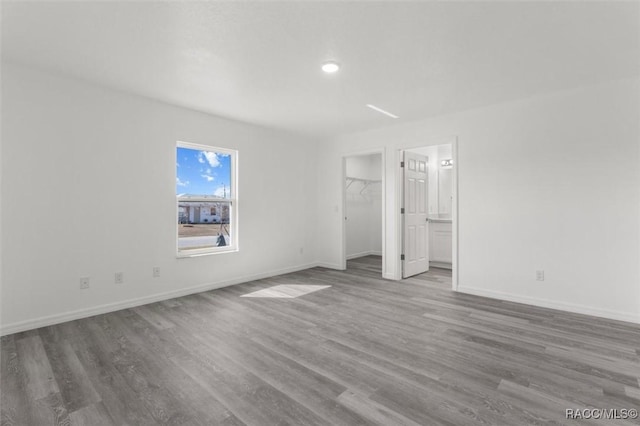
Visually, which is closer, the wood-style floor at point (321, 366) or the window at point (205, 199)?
the wood-style floor at point (321, 366)

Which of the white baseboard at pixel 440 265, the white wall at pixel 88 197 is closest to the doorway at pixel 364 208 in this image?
the white baseboard at pixel 440 265

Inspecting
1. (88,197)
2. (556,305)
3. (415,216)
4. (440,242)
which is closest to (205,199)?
(88,197)

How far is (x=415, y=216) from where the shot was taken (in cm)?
542

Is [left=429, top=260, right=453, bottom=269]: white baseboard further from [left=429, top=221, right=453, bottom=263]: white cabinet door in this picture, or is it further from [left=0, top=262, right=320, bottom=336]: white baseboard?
[left=0, top=262, right=320, bottom=336]: white baseboard

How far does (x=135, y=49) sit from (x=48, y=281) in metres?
2.42

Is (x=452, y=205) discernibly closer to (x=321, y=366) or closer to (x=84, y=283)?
(x=321, y=366)

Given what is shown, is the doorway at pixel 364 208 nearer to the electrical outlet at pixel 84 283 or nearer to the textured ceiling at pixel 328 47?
the textured ceiling at pixel 328 47

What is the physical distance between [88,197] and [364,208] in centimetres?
572

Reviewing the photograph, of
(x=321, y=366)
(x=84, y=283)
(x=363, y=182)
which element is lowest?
(x=321, y=366)

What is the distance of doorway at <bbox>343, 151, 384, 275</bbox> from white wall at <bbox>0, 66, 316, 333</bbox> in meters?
3.17

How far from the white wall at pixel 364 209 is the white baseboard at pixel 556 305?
3420 millimetres

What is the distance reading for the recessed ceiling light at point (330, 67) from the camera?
2884 millimetres

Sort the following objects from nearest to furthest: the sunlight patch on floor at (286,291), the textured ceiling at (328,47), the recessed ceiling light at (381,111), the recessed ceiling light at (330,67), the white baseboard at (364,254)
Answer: the textured ceiling at (328,47) < the recessed ceiling light at (330,67) < the recessed ceiling light at (381,111) < the sunlight patch on floor at (286,291) < the white baseboard at (364,254)

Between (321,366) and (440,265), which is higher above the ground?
(440,265)
